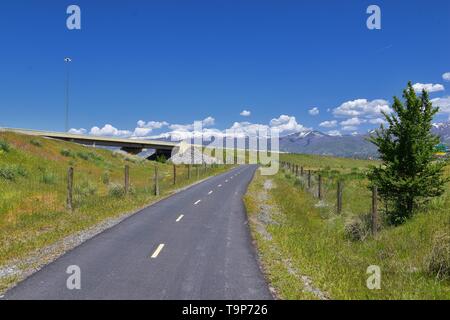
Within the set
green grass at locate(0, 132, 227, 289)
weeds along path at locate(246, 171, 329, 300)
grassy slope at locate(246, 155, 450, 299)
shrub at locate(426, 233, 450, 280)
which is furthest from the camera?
green grass at locate(0, 132, 227, 289)

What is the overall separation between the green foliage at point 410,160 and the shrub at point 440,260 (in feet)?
16.6

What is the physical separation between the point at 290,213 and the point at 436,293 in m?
11.4

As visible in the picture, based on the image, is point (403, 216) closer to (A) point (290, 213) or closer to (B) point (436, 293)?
(A) point (290, 213)

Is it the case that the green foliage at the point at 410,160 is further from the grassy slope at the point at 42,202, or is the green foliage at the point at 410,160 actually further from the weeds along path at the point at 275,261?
the grassy slope at the point at 42,202

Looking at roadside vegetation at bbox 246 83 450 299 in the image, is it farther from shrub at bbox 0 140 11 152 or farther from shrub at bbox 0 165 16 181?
shrub at bbox 0 140 11 152

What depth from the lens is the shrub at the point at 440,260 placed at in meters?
8.84

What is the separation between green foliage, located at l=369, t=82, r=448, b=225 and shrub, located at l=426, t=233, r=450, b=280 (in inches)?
199

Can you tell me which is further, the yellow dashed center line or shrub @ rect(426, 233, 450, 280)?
the yellow dashed center line

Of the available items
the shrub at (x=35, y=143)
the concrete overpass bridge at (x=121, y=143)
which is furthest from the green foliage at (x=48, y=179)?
the concrete overpass bridge at (x=121, y=143)

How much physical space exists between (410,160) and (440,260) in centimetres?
621

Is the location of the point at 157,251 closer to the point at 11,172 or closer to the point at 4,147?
the point at 11,172

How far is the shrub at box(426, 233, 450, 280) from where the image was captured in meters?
8.84

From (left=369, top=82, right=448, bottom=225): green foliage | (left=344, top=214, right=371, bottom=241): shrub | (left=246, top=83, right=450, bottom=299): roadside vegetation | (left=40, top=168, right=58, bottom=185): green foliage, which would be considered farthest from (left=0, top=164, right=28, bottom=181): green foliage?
(left=369, top=82, right=448, bottom=225): green foliage
